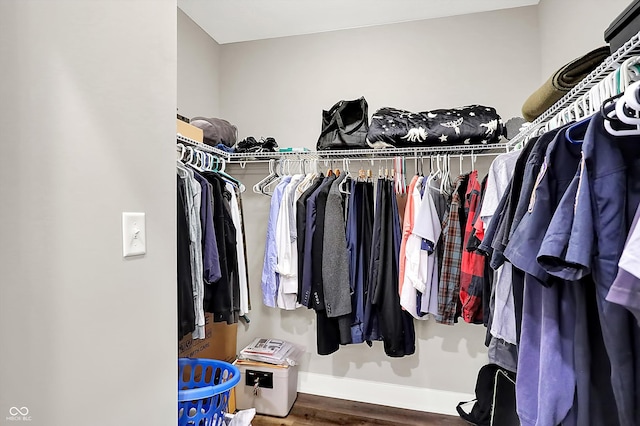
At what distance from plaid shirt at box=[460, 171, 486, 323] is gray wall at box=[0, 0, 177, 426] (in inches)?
54.8

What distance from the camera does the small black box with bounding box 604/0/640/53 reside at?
80 cm

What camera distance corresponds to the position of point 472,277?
1694mm

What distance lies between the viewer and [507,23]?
2.22 meters

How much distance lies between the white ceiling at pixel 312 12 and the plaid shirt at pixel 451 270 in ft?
4.43

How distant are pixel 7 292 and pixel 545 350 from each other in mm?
1087

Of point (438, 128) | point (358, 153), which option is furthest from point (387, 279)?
point (438, 128)

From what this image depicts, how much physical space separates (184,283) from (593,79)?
5.22ft

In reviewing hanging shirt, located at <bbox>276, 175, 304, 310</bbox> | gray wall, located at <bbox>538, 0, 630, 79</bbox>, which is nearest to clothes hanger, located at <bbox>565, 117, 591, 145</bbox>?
gray wall, located at <bbox>538, 0, 630, 79</bbox>

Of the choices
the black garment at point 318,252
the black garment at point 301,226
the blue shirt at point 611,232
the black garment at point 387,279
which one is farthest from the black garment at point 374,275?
the blue shirt at point 611,232

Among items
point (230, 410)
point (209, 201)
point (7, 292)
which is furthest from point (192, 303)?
A: point (230, 410)

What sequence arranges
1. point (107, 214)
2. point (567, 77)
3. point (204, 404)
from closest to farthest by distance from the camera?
point (107, 214) → point (567, 77) → point (204, 404)

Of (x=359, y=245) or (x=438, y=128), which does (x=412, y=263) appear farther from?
(x=438, y=128)

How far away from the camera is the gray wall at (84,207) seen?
625 millimetres

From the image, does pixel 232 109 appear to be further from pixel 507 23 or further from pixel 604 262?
pixel 604 262
